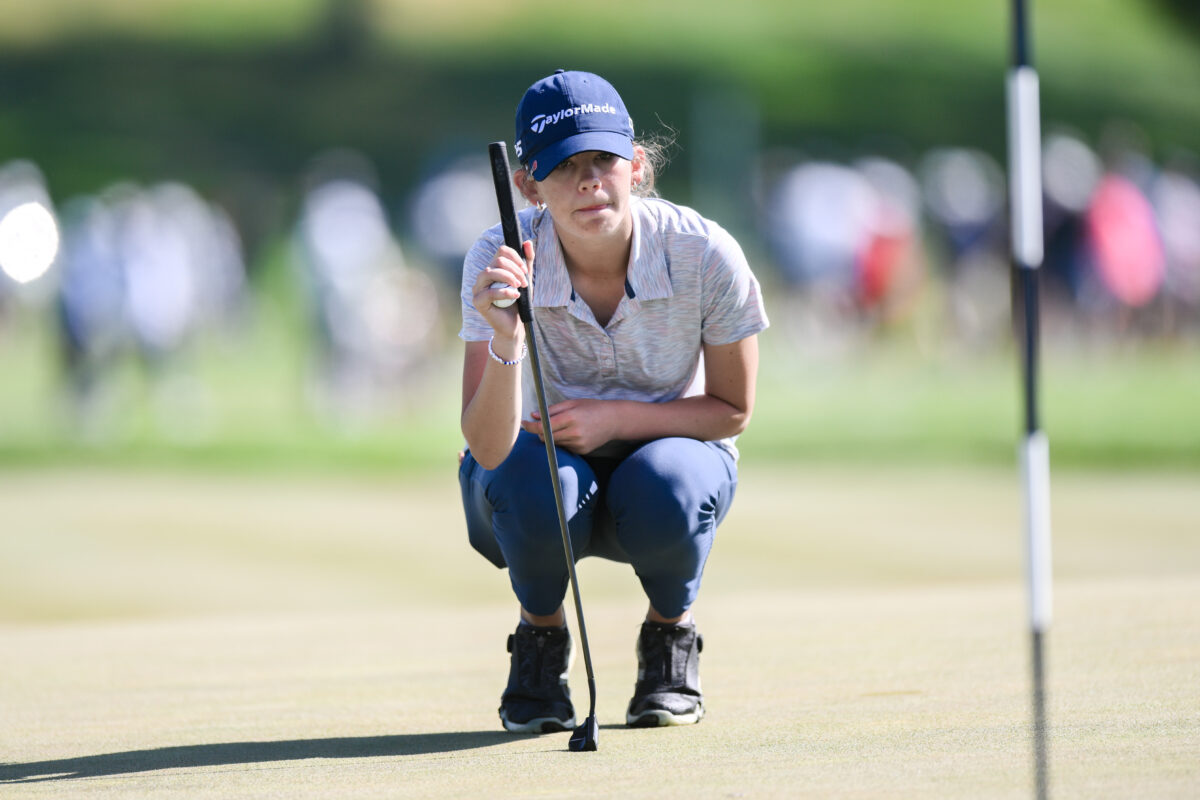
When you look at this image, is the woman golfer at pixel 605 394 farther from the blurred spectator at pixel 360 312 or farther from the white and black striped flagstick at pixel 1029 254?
the blurred spectator at pixel 360 312

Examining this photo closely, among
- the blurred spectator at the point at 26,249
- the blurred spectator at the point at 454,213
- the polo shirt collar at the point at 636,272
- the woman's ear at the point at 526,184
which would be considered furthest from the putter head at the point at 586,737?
the blurred spectator at the point at 454,213

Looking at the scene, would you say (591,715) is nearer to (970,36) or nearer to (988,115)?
(988,115)

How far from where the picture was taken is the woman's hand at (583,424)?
11.6 feet

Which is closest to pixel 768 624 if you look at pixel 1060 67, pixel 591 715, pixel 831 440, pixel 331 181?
pixel 591 715

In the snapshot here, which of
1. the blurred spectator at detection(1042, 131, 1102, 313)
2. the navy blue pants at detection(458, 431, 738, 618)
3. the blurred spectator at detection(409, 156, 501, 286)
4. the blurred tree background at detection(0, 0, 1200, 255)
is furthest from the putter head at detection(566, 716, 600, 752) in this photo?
the blurred tree background at detection(0, 0, 1200, 255)

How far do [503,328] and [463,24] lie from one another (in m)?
28.8

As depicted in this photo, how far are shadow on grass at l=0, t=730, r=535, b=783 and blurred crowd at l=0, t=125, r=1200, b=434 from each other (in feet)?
43.8

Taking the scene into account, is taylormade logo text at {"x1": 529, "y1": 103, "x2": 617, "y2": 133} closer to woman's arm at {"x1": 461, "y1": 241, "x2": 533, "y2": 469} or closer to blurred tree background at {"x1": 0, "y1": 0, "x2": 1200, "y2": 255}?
woman's arm at {"x1": 461, "y1": 241, "x2": 533, "y2": 469}

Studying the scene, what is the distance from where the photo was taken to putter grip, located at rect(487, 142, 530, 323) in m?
3.22

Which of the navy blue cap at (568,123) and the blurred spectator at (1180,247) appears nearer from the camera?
the navy blue cap at (568,123)

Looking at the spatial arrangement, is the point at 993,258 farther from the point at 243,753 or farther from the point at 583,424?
the point at 243,753

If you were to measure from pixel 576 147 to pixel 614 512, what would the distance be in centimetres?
76

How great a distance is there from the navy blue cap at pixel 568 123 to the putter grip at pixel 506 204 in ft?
0.31

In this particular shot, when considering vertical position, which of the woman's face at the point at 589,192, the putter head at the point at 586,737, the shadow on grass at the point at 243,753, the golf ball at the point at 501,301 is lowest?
the shadow on grass at the point at 243,753
